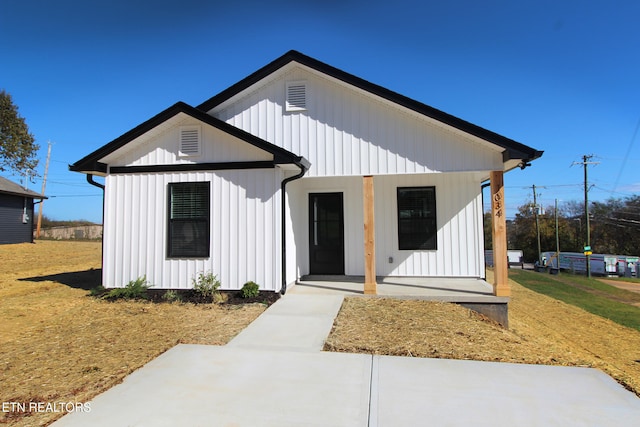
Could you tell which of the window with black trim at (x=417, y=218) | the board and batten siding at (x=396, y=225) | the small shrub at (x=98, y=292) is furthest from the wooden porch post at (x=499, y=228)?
the small shrub at (x=98, y=292)

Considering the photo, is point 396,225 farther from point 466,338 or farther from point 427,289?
point 466,338

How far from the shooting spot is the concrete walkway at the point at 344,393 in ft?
9.48

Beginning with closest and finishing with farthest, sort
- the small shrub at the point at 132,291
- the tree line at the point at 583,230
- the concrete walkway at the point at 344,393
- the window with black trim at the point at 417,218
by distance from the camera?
the concrete walkway at the point at 344,393 → the small shrub at the point at 132,291 → the window with black trim at the point at 417,218 → the tree line at the point at 583,230

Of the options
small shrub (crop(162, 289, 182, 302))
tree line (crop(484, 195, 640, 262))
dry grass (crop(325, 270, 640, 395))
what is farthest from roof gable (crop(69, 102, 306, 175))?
tree line (crop(484, 195, 640, 262))

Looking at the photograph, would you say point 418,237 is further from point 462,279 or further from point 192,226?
point 192,226

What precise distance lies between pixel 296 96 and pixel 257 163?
2.06 meters

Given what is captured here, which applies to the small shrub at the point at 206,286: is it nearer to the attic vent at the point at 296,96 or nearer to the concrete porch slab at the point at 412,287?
the concrete porch slab at the point at 412,287

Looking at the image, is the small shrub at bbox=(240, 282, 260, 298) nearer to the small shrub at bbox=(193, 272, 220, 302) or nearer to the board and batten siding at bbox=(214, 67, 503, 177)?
the small shrub at bbox=(193, 272, 220, 302)

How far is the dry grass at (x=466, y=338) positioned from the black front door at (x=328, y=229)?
252 cm

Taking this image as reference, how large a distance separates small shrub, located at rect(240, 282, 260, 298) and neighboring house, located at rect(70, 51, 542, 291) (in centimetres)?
23

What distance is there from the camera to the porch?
668 centimetres

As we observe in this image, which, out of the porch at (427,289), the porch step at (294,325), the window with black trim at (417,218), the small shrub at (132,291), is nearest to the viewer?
the porch step at (294,325)

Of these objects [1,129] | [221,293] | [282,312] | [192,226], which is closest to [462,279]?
[282,312]

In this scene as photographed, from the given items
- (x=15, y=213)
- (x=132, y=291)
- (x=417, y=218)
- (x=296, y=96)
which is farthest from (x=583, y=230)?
(x=15, y=213)
